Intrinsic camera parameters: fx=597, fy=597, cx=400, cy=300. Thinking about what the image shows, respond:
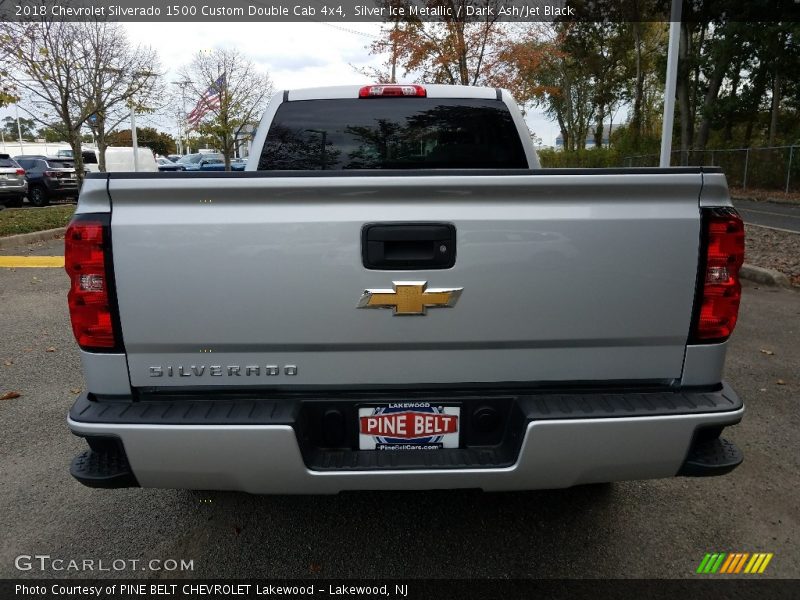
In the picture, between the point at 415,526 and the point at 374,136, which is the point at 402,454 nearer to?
the point at 415,526

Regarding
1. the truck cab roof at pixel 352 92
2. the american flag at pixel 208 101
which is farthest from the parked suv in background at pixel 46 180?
the truck cab roof at pixel 352 92

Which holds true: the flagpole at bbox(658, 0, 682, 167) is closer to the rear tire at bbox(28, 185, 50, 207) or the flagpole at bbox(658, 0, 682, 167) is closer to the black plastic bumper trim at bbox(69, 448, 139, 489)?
the black plastic bumper trim at bbox(69, 448, 139, 489)

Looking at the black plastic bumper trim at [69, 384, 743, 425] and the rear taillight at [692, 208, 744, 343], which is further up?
the rear taillight at [692, 208, 744, 343]

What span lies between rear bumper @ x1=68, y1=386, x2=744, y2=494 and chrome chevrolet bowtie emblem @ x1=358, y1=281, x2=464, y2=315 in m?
0.46

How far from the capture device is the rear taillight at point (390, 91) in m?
3.49

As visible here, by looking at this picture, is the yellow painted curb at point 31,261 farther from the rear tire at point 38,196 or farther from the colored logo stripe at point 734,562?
the rear tire at point 38,196

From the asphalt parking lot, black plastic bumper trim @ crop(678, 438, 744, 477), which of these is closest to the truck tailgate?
black plastic bumper trim @ crop(678, 438, 744, 477)

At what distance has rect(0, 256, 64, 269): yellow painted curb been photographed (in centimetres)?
944

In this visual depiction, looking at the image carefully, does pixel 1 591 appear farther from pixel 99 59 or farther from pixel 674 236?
pixel 99 59

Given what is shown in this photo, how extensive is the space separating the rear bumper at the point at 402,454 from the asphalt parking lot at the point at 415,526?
0.62 m

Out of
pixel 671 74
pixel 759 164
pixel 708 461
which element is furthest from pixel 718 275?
pixel 759 164

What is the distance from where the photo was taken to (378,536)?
9.01 ft

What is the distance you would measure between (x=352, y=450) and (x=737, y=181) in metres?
28.6

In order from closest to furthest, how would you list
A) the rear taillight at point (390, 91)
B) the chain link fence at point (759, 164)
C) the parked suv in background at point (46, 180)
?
the rear taillight at point (390, 91), the parked suv in background at point (46, 180), the chain link fence at point (759, 164)
